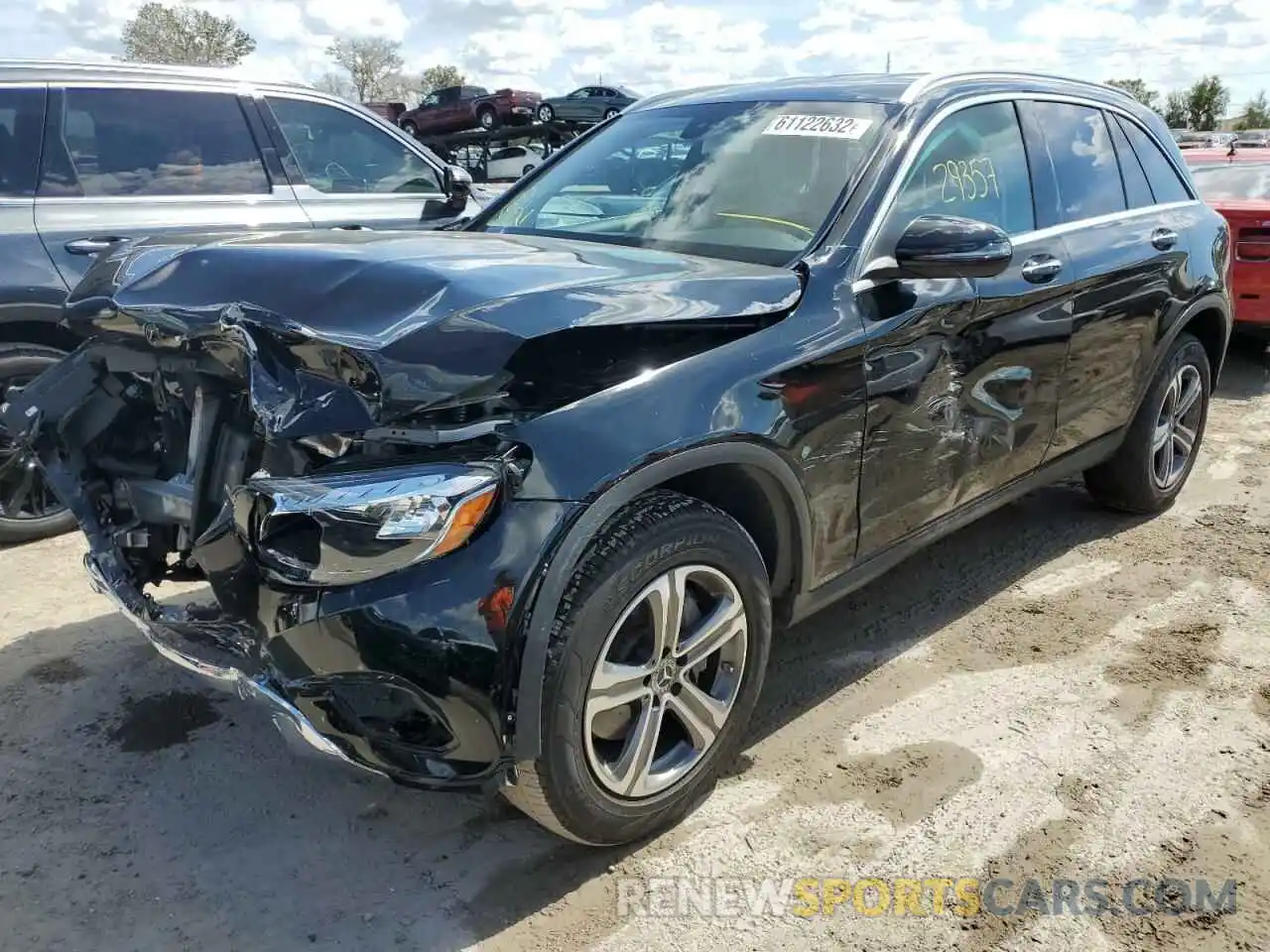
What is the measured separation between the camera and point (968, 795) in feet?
9.32

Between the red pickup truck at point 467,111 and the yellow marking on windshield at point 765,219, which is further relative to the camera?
the red pickup truck at point 467,111

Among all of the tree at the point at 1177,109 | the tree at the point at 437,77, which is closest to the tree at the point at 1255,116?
the tree at the point at 1177,109

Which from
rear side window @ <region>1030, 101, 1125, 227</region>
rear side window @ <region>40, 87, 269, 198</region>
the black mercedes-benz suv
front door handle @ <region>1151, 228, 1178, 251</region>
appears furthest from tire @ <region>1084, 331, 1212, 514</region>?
rear side window @ <region>40, 87, 269, 198</region>

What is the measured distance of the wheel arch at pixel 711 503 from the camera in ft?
7.02

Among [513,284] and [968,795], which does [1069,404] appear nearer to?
[968,795]

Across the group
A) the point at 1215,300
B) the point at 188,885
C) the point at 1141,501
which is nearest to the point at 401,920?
the point at 188,885

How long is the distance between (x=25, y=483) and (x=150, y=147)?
1651 mm

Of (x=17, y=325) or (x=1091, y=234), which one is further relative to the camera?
(x=17, y=325)

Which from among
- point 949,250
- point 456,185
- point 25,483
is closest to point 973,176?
point 949,250

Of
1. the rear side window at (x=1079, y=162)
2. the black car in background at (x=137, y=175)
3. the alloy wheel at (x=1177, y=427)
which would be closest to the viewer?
the rear side window at (x=1079, y=162)

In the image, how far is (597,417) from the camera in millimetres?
2279

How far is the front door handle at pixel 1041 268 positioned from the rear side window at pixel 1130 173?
0.91 metres

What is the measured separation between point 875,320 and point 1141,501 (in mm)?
2631

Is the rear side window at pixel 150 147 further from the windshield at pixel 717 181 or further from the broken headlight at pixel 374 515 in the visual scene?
the broken headlight at pixel 374 515
